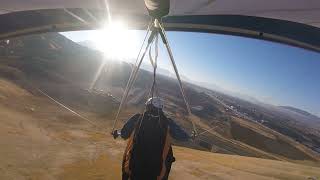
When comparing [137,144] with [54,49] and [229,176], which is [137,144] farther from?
[54,49]

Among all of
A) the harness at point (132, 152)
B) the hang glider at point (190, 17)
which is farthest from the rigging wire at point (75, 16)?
the harness at point (132, 152)

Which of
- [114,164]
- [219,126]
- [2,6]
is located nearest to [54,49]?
[219,126]

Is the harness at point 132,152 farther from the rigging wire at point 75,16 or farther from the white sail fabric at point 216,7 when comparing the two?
the rigging wire at point 75,16

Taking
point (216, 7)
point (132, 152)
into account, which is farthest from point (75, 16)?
point (132, 152)

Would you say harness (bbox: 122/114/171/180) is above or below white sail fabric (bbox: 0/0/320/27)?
below

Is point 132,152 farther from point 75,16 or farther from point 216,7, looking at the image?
point 75,16

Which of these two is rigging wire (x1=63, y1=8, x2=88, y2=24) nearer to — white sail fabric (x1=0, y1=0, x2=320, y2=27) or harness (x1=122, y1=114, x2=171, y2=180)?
white sail fabric (x1=0, y1=0, x2=320, y2=27)

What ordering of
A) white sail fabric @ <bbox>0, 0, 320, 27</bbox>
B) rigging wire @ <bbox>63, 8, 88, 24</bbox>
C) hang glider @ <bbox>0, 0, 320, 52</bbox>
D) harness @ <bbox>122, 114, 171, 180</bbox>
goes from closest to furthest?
1. harness @ <bbox>122, 114, 171, 180</bbox>
2. white sail fabric @ <bbox>0, 0, 320, 27</bbox>
3. hang glider @ <bbox>0, 0, 320, 52</bbox>
4. rigging wire @ <bbox>63, 8, 88, 24</bbox>

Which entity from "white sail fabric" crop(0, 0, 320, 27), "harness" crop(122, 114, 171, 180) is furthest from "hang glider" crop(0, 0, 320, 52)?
"harness" crop(122, 114, 171, 180)
